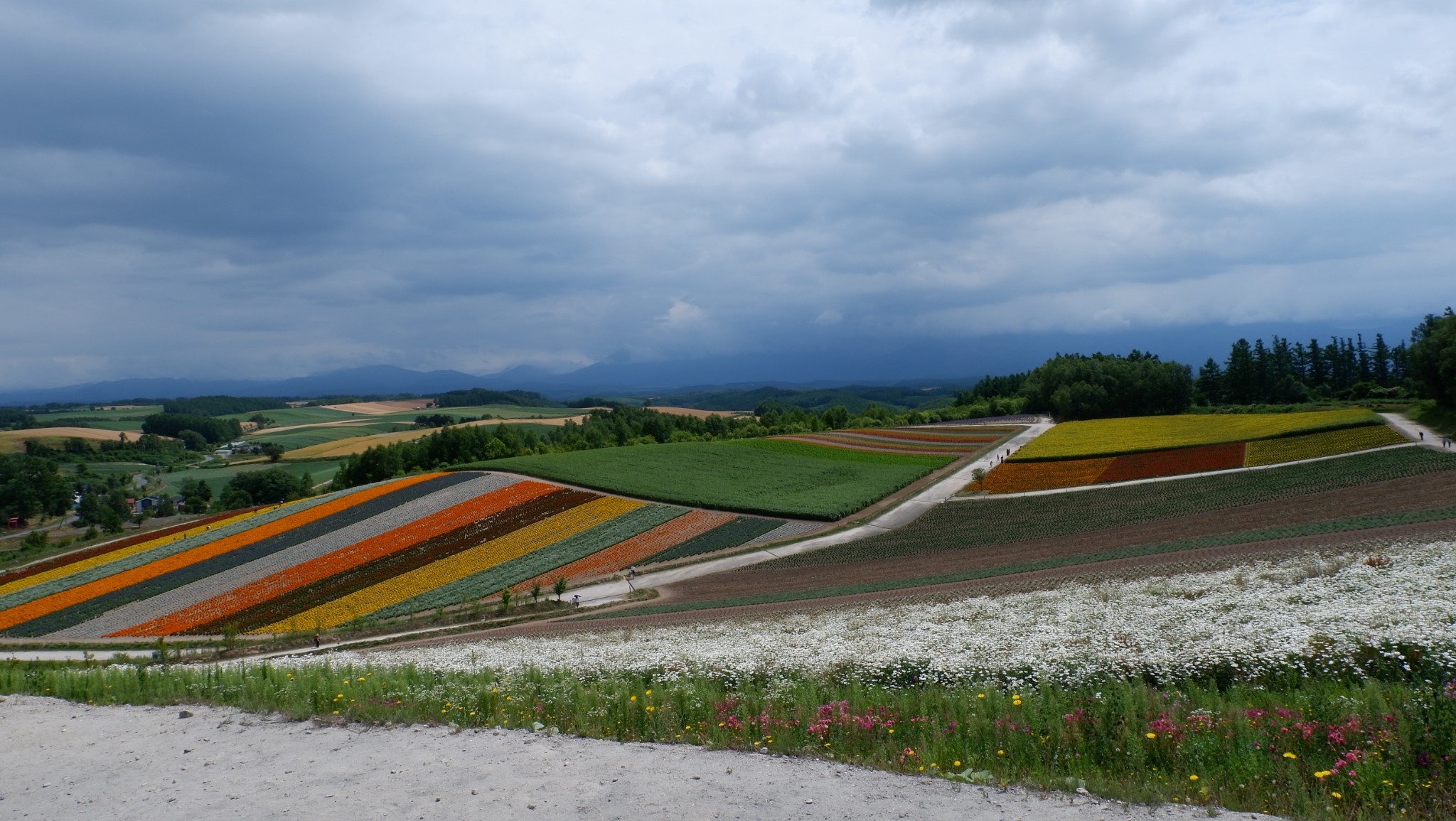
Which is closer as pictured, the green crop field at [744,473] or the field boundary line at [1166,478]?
the field boundary line at [1166,478]

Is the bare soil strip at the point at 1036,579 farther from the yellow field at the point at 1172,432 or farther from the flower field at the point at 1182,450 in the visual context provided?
the yellow field at the point at 1172,432

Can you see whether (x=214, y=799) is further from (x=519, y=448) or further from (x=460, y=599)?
(x=519, y=448)

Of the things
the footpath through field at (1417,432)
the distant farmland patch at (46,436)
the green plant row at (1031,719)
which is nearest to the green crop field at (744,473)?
the footpath through field at (1417,432)

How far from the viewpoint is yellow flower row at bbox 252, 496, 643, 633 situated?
3098 cm

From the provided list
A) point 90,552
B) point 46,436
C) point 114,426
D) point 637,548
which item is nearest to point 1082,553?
point 637,548

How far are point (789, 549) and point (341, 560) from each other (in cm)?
2348

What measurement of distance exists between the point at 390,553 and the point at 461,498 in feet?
33.3

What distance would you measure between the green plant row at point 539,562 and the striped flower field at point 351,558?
9 centimetres

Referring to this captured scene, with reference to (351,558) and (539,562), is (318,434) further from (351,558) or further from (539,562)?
(539,562)

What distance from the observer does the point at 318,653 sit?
2494 centimetres

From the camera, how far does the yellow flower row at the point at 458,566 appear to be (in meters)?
31.0

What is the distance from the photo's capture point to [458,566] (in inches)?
A: 1468

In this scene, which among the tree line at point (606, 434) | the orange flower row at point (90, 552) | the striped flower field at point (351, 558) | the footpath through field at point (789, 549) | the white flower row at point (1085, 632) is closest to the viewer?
the white flower row at point (1085, 632)

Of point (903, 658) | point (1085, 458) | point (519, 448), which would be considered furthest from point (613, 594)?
point (519, 448)
